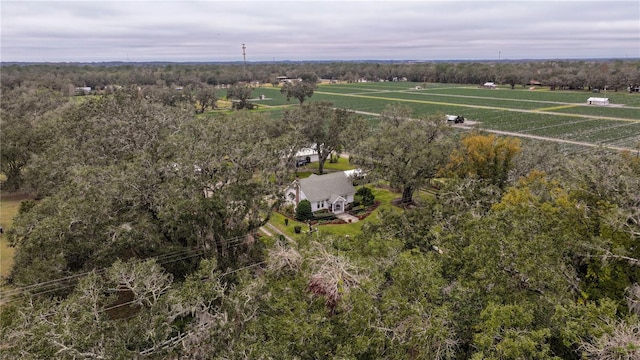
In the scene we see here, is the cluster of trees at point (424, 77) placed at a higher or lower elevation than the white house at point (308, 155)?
higher

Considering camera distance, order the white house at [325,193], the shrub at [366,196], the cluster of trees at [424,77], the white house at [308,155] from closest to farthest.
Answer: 1. the white house at [325,193]
2. the shrub at [366,196]
3. the white house at [308,155]
4. the cluster of trees at [424,77]

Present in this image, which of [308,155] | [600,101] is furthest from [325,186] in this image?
[600,101]

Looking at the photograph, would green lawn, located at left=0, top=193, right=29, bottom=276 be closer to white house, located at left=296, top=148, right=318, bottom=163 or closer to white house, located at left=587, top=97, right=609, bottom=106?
white house, located at left=296, top=148, right=318, bottom=163

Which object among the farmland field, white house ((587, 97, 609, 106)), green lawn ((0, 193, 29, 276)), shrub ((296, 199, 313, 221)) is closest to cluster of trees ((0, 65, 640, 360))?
green lawn ((0, 193, 29, 276))

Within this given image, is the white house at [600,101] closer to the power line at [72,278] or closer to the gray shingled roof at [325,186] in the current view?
the gray shingled roof at [325,186]

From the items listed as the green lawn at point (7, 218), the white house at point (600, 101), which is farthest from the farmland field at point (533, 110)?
the green lawn at point (7, 218)

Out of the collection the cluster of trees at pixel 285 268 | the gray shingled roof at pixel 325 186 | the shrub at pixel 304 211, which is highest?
the cluster of trees at pixel 285 268
